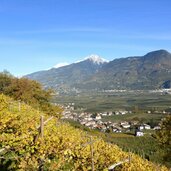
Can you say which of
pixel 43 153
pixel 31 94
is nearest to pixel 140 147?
pixel 31 94

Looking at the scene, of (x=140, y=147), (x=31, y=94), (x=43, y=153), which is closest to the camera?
(x=43, y=153)

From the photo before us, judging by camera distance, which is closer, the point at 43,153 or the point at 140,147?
Result: the point at 43,153

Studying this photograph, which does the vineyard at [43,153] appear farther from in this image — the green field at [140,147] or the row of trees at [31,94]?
the row of trees at [31,94]

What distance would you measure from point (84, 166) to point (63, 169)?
1385 mm

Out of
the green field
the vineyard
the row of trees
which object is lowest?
the green field

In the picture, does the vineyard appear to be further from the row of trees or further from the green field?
the row of trees

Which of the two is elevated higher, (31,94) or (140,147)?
(31,94)

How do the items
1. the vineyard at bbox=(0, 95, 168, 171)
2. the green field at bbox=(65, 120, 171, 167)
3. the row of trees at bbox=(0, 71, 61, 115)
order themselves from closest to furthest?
the vineyard at bbox=(0, 95, 168, 171) → the row of trees at bbox=(0, 71, 61, 115) → the green field at bbox=(65, 120, 171, 167)

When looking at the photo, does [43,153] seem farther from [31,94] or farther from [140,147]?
[140,147]

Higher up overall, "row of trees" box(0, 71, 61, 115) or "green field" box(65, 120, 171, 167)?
"row of trees" box(0, 71, 61, 115)

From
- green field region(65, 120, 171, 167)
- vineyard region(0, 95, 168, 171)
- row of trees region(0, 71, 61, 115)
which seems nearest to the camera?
vineyard region(0, 95, 168, 171)

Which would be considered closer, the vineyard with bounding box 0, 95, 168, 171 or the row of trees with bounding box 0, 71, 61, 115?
the vineyard with bounding box 0, 95, 168, 171

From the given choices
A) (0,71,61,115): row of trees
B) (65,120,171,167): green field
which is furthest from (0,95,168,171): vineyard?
(0,71,61,115): row of trees

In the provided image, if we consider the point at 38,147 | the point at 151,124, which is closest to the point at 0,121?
the point at 38,147
